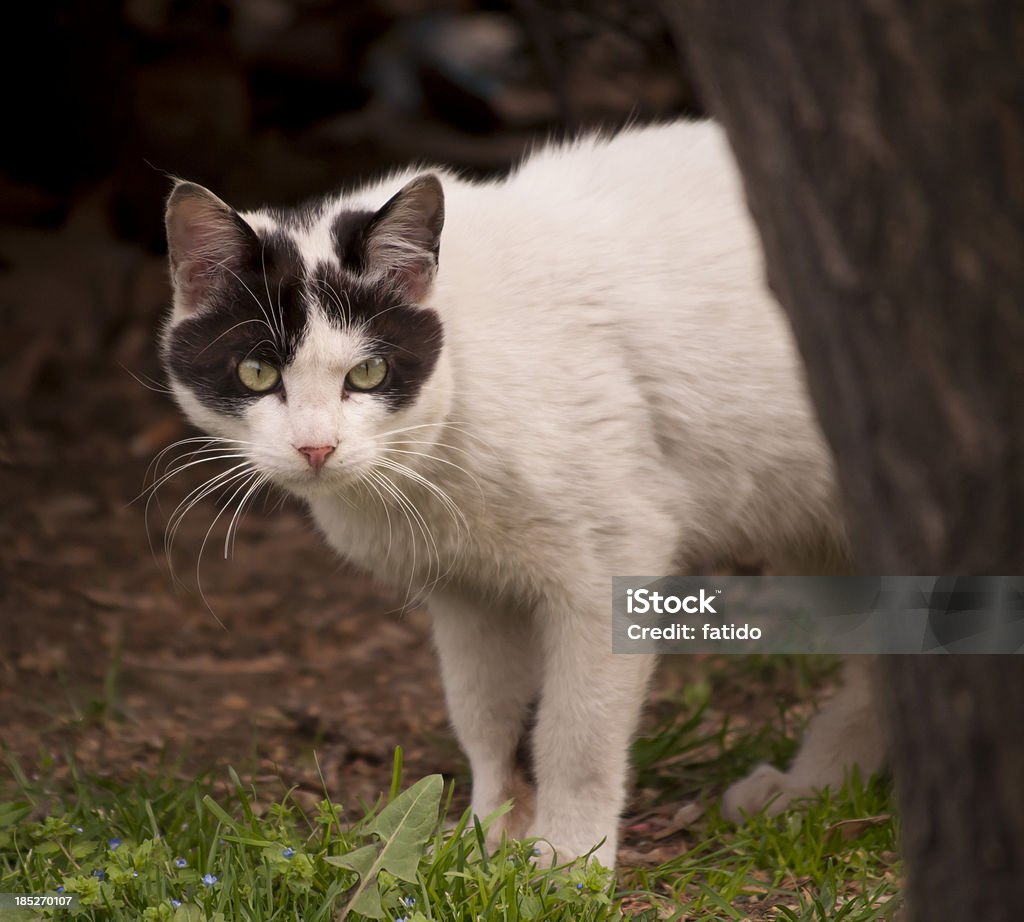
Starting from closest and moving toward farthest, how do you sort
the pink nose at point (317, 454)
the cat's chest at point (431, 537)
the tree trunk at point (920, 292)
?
the tree trunk at point (920, 292)
the pink nose at point (317, 454)
the cat's chest at point (431, 537)

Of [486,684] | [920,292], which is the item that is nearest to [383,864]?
[486,684]

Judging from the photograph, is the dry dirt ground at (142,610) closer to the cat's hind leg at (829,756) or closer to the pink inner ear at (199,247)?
the cat's hind leg at (829,756)

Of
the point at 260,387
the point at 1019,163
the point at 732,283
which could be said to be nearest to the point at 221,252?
the point at 260,387

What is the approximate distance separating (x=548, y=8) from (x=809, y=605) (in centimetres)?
280

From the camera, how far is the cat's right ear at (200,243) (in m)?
2.53

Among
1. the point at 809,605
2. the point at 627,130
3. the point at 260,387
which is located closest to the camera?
the point at 260,387

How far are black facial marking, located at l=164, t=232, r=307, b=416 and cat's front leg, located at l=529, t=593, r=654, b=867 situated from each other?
2.79 ft

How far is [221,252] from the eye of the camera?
2602 millimetres

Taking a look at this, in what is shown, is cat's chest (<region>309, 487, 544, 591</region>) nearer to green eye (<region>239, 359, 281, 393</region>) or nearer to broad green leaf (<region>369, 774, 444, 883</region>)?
green eye (<region>239, 359, 281, 393</region>)

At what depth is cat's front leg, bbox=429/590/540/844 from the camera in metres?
3.13

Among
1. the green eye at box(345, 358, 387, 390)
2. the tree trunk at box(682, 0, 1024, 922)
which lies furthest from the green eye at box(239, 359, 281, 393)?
the tree trunk at box(682, 0, 1024, 922)

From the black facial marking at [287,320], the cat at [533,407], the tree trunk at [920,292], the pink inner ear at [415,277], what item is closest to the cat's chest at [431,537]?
the cat at [533,407]

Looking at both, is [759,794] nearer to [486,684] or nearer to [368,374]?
[486,684]

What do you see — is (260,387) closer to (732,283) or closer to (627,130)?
(732,283)
